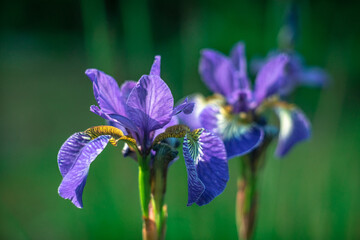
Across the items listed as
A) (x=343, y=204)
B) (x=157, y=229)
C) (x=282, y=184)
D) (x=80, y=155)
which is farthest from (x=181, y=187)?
(x=80, y=155)

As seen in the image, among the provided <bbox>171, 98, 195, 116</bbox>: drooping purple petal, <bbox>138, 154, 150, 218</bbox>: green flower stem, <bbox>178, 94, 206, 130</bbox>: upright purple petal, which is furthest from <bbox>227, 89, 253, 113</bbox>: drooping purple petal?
<bbox>138, 154, 150, 218</bbox>: green flower stem

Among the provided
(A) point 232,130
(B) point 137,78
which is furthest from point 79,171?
(B) point 137,78

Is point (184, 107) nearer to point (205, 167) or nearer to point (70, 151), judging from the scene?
point (205, 167)

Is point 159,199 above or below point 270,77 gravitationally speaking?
below

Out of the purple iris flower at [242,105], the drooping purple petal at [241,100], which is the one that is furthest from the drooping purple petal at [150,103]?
the drooping purple petal at [241,100]

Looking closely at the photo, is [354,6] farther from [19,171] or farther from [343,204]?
[19,171]

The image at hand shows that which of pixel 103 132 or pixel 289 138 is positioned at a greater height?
pixel 103 132

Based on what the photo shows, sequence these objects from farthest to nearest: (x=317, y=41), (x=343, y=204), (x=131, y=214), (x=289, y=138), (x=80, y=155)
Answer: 1. (x=317, y=41)
2. (x=131, y=214)
3. (x=343, y=204)
4. (x=289, y=138)
5. (x=80, y=155)
